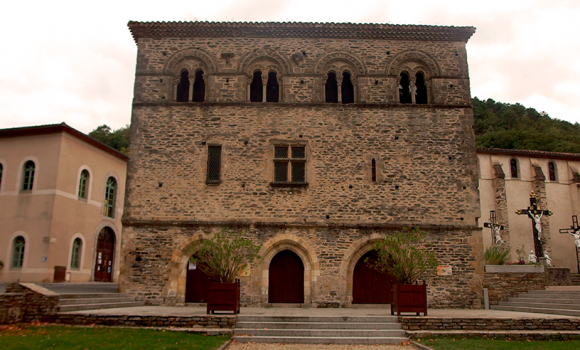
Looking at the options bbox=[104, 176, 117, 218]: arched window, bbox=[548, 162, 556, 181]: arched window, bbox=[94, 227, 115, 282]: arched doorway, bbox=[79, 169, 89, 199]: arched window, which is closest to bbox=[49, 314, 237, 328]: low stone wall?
bbox=[79, 169, 89, 199]: arched window

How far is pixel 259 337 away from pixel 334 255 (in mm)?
5512

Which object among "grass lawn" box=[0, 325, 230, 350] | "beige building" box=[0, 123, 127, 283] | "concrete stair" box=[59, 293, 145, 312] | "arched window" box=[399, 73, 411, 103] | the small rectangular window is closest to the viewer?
"grass lawn" box=[0, 325, 230, 350]

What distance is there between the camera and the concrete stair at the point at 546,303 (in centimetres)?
1248

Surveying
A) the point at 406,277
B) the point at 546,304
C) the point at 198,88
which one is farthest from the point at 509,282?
the point at 198,88

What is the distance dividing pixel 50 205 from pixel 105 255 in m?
4.89

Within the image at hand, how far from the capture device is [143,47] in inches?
661

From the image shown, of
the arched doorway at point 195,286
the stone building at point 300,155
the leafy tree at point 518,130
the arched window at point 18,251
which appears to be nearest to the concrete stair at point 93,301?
the stone building at point 300,155

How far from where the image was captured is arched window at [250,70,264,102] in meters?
16.8

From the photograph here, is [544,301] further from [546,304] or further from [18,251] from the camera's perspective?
[18,251]

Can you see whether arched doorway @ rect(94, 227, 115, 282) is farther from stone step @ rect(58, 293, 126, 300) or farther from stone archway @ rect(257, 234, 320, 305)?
stone archway @ rect(257, 234, 320, 305)

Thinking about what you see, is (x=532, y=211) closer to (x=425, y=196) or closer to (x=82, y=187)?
(x=425, y=196)

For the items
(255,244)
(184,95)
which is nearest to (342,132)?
(255,244)

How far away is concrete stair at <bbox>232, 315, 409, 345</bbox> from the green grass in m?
0.95

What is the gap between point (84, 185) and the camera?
2123 cm
